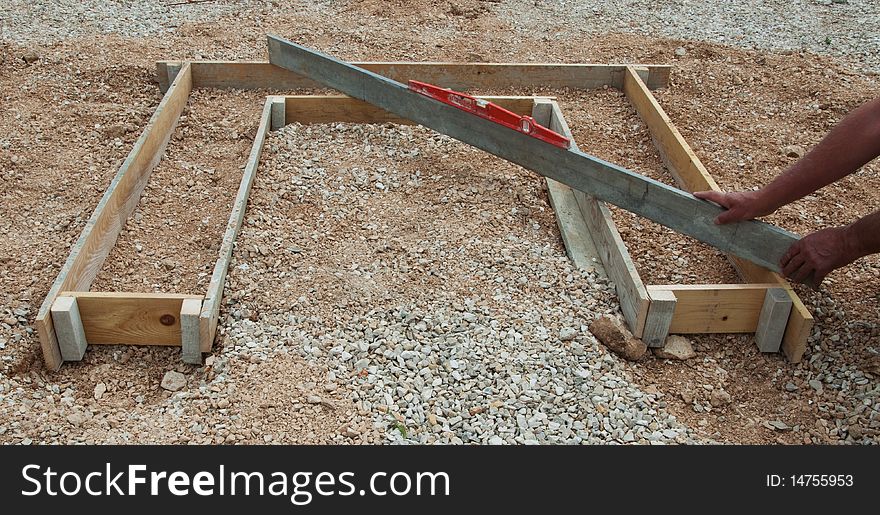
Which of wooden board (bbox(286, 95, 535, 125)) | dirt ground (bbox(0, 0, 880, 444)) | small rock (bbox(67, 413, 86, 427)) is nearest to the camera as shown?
small rock (bbox(67, 413, 86, 427))

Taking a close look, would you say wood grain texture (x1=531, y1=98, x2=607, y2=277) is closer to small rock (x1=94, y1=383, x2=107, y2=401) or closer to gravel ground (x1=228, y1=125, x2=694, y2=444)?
gravel ground (x1=228, y1=125, x2=694, y2=444)

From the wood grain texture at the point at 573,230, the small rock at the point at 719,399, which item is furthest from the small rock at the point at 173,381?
the small rock at the point at 719,399

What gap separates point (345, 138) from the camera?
5.96 metres

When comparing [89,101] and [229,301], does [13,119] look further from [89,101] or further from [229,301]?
[229,301]

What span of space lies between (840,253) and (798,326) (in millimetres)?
394

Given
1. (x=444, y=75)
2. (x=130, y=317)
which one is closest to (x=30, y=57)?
(x=444, y=75)

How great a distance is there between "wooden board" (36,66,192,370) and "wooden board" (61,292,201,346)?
0.54 ft

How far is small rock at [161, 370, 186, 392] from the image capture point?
3844 mm

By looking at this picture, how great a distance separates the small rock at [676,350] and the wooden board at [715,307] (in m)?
0.05

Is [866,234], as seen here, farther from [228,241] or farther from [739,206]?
A: [228,241]

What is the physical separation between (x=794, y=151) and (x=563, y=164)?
2068mm

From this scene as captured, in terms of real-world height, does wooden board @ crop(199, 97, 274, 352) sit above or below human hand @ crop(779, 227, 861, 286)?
below

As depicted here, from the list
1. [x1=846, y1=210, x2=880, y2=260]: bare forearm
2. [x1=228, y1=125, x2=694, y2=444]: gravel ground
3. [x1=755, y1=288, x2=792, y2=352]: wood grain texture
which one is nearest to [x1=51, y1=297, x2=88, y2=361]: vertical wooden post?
[x1=228, y1=125, x2=694, y2=444]: gravel ground

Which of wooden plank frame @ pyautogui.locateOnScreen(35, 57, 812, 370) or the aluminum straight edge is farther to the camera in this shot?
the aluminum straight edge
